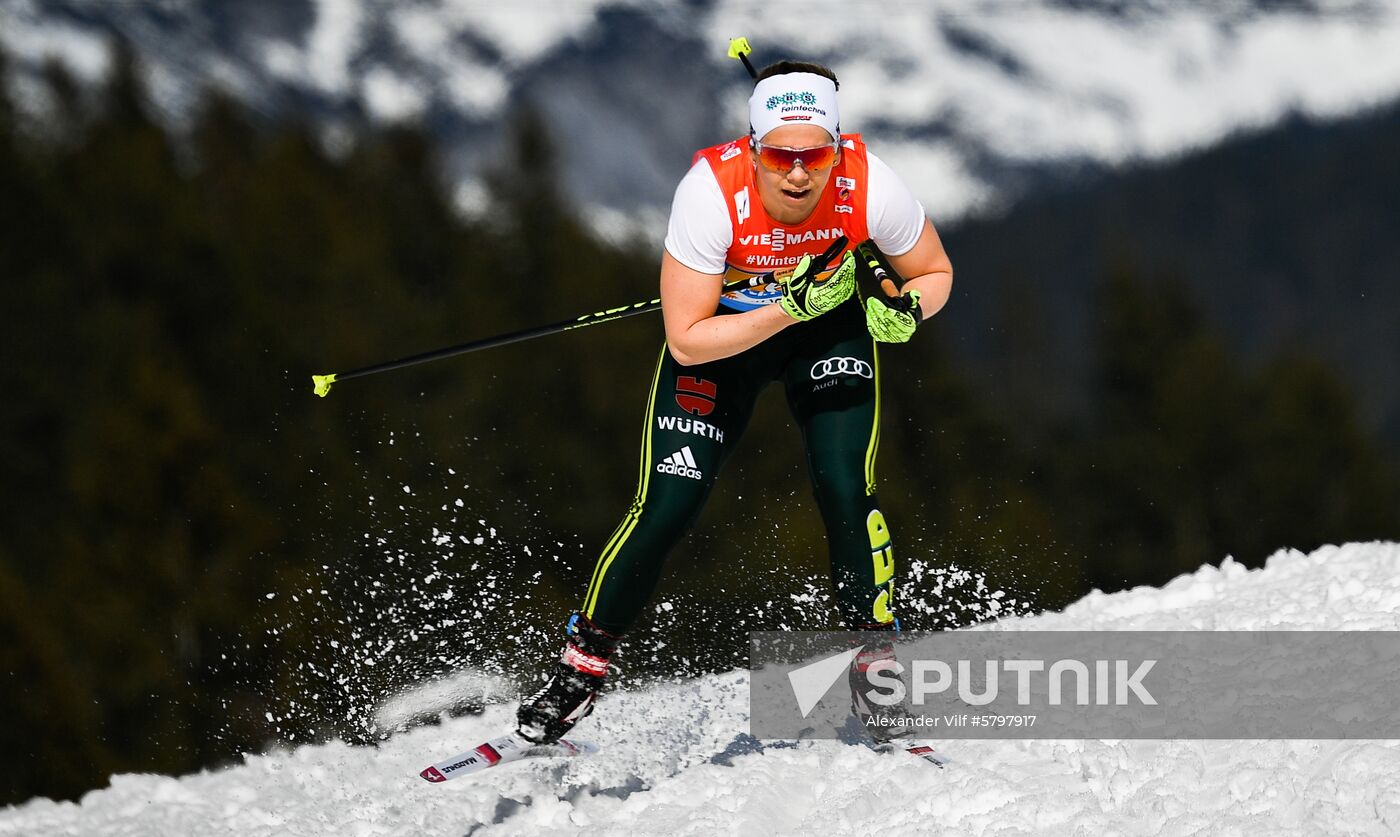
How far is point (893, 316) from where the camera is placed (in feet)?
13.6

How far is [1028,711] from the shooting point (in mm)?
4309

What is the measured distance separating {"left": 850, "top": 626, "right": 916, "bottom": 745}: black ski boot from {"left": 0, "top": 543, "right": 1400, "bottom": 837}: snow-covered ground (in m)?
0.16

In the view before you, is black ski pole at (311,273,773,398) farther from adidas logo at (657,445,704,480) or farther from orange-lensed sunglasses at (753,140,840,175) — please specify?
orange-lensed sunglasses at (753,140,840,175)

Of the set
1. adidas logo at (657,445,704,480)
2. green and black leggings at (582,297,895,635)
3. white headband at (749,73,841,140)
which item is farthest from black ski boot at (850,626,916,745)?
white headband at (749,73,841,140)

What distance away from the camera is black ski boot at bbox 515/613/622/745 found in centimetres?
457

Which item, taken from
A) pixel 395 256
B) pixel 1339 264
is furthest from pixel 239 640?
pixel 1339 264

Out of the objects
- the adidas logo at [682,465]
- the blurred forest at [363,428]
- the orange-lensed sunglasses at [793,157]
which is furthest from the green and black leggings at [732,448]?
the blurred forest at [363,428]

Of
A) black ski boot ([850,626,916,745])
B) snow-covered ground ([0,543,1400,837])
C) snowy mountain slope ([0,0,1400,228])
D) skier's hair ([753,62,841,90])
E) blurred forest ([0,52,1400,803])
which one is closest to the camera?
snow-covered ground ([0,543,1400,837])

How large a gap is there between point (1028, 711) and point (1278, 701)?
0.77 meters

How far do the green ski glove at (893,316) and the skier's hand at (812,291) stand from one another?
10cm

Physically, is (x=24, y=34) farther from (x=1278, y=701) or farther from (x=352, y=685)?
(x=1278, y=701)

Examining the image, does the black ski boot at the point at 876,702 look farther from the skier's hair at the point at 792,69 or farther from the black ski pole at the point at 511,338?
the skier's hair at the point at 792,69

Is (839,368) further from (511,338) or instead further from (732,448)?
(511,338)

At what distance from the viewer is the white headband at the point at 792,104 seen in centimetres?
407
